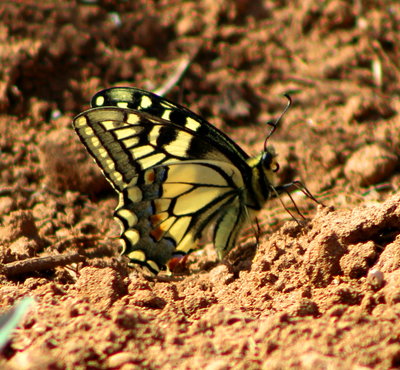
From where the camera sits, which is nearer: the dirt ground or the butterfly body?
the dirt ground

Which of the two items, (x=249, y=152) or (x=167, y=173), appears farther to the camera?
(x=249, y=152)

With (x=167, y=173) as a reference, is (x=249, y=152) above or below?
below

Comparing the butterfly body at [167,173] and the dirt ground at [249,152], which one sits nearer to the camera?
the dirt ground at [249,152]

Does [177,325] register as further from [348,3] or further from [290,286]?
[348,3]
